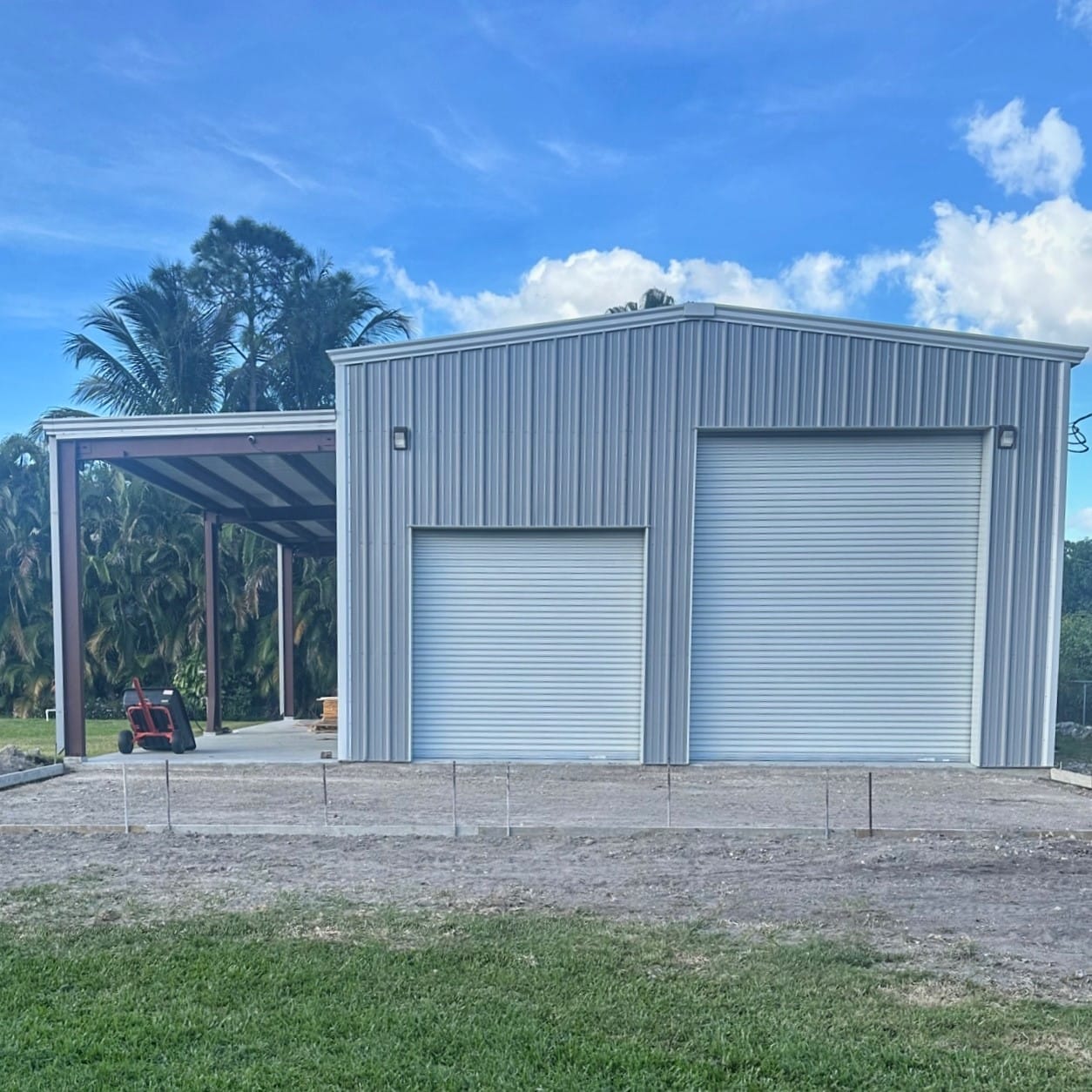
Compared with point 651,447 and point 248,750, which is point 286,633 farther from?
point 651,447

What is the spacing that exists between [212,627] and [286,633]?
2567 mm

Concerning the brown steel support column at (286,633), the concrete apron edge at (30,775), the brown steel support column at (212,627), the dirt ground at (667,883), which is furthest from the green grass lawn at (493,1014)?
the brown steel support column at (286,633)

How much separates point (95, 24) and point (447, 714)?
11.4 meters

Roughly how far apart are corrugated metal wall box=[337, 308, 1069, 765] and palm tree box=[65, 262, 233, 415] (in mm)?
13345

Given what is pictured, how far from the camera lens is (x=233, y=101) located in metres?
17.6

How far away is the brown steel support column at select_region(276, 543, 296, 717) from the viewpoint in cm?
1731

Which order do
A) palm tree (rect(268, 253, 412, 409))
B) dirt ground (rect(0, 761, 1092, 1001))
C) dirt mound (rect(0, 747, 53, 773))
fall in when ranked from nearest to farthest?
dirt ground (rect(0, 761, 1092, 1001)) < dirt mound (rect(0, 747, 53, 773)) < palm tree (rect(268, 253, 412, 409))

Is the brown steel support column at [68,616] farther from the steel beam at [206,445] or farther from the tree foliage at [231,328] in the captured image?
the tree foliage at [231,328]

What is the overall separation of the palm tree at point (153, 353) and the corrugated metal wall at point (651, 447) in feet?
43.8

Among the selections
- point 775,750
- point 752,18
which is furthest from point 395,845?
point 752,18

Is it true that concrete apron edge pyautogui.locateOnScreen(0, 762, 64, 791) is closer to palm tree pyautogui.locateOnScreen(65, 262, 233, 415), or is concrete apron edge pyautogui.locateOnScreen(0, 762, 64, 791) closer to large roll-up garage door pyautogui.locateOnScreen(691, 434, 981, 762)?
large roll-up garage door pyautogui.locateOnScreen(691, 434, 981, 762)

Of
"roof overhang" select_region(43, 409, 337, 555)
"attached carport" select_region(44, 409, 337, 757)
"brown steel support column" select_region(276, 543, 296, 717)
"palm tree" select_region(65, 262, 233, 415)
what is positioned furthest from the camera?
"palm tree" select_region(65, 262, 233, 415)

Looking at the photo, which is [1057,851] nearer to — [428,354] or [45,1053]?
[45,1053]

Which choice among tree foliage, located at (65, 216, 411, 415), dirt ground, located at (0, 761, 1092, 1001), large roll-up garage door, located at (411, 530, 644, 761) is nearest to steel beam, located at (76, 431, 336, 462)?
large roll-up garage door, located at (411, 530, 644, 761)
